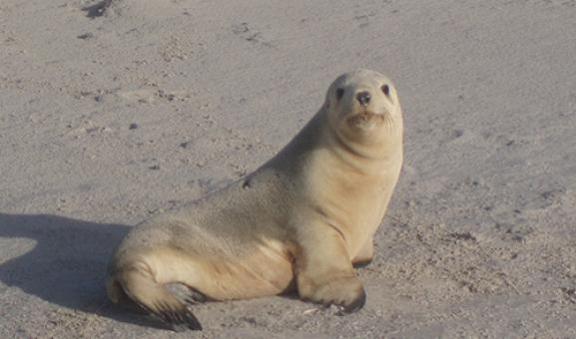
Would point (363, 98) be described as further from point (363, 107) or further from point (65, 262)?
point (65, 262)

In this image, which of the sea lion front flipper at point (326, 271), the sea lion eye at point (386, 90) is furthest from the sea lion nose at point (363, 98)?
the sea lion front flipper at point (326, 271)

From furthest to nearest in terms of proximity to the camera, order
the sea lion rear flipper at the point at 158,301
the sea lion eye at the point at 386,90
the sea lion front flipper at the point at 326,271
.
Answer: the sea lion eye at the point at 386,90 → the sea lion front flipper at the point at 326,271 → the sea lion rear flipper at the point at 158,301

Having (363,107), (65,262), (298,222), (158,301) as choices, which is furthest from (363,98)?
(65,262)

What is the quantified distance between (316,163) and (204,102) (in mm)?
2971

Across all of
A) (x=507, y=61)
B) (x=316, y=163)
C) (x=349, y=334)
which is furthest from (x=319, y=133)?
(x=507, y=61)

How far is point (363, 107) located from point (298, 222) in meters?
0.52

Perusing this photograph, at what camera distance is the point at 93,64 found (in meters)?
8.91

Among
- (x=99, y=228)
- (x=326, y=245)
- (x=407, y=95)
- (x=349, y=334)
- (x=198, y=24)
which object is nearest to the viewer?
(x=349, y=334)

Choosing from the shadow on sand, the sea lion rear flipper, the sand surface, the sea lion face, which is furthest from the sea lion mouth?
the shadow on sand

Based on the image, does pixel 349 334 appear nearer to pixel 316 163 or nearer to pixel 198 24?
pixel 316 163

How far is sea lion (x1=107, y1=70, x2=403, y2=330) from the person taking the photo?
Result: 495 cm

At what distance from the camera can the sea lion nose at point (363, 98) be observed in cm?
490

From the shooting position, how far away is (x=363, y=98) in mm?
4895

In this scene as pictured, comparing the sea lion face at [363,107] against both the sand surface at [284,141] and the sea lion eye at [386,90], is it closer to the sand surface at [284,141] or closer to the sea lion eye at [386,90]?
the sea lion eye at [386,90]
